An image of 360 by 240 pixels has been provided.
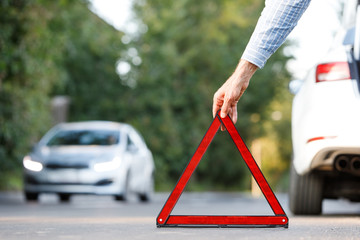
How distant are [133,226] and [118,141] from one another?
9677 millimetres

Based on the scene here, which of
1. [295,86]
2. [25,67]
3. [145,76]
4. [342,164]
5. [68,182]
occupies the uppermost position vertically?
[145,76]

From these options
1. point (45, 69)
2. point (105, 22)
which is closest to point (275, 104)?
point (105, 22)

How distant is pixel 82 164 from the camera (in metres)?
14.4

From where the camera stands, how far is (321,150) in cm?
677

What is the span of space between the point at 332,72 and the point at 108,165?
27.1 ft

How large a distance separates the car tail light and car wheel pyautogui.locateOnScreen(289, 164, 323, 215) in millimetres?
1108

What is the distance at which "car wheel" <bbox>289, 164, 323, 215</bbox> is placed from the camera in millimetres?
7633

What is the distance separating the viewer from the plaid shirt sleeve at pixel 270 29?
16.6 feet

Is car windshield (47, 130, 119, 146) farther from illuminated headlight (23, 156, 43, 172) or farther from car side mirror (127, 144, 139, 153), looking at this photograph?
illuminated headlight (23, 156, 43, 172)

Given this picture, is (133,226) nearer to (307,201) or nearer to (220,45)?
(307,201)

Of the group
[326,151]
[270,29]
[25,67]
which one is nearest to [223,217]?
[270,29]

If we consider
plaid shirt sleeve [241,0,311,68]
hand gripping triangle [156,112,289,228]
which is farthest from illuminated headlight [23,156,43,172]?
plaid shirt sleeve [241,0,311,68]

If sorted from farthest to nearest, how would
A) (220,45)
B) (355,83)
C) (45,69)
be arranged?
1. (220,45)
2. (45,69)
3. (355,83)

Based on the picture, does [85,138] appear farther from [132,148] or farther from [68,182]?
[68,182]
